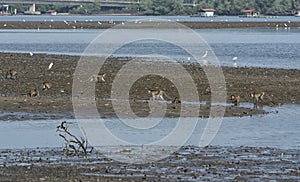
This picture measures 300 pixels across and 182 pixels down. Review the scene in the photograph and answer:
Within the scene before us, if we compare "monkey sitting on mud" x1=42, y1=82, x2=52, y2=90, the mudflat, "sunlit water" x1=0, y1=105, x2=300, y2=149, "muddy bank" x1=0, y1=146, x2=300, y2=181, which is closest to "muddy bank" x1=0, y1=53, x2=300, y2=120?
the mudflat

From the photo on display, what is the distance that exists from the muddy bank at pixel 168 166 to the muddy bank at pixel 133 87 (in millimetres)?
5932

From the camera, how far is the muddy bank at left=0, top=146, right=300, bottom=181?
14492mm

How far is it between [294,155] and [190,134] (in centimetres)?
356

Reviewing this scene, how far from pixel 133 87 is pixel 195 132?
857cm

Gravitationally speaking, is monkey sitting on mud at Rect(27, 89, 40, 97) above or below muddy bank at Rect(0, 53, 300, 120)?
above

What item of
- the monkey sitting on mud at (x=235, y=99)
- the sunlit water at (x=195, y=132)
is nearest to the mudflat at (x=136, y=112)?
the monkey sitting on mud at (x=235, y=99)

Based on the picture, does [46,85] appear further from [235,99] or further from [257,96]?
[257,96]

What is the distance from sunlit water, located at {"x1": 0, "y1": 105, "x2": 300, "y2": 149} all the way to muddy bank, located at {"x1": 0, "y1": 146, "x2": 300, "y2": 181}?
43.2 inches

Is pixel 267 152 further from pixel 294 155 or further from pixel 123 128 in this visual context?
pixel 123 128

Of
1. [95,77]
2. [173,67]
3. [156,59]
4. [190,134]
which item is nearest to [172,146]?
[190,134]

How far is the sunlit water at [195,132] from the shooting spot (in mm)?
18688

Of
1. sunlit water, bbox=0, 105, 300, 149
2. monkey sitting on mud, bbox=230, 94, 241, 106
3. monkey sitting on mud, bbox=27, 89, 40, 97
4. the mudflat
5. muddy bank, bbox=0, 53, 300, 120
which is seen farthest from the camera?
monkey sitting on mud, bbox=27, 89, 40, 97

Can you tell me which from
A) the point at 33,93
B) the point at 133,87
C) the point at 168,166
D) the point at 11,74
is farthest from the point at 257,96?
Answer: the point at 168,166

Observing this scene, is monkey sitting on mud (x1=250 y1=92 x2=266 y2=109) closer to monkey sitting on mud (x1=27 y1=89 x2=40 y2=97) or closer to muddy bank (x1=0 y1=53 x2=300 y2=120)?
muddy bank (x1=0 y1=53 x2=300 y2=120)
